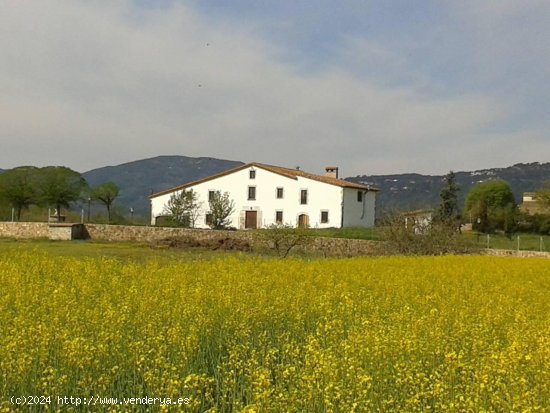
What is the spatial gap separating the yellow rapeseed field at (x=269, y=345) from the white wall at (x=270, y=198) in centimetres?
3941

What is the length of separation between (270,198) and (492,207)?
2585cm

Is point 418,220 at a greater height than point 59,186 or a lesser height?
lesser

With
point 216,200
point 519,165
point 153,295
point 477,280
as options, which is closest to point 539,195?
point 216,200

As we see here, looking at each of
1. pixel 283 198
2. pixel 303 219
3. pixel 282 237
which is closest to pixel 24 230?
pixel 283 198

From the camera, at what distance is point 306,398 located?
4820mm

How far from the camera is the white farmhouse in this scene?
176 feet

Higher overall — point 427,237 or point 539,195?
point 539,195

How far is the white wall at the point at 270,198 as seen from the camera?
53.6 metres

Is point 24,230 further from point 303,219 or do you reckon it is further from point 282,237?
point 282,237

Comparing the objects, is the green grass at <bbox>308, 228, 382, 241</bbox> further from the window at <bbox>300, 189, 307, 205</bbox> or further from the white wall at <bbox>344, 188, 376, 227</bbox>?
the window at <bbox>300, 189, 307, 205</bbox>

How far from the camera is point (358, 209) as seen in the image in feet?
183

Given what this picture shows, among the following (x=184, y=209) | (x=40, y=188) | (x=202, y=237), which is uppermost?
(x=40, y=188)

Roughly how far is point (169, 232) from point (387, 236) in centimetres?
1625

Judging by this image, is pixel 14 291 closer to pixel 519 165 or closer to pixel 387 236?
pixel 387 236
